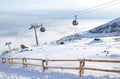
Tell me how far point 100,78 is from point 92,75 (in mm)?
1243

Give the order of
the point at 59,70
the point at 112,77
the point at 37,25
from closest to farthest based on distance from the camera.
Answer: the point at 112,77 → the point at 59,70 → the point at 37,25

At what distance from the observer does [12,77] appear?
74.3ft

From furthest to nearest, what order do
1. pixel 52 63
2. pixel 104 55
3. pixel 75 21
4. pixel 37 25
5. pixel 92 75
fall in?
1. pixel 37 25
2. pixel 75 21
3. pixel 104 55
4. pixel 52 63
5. pixel 92 75

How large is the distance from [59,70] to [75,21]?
Result: 1192 inches

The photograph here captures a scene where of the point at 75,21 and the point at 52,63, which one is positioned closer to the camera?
the point at 52,63

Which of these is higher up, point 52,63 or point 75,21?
point 75,21

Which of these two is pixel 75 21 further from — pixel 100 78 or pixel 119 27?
pixel 119 27

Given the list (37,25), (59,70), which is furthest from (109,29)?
(59,70)

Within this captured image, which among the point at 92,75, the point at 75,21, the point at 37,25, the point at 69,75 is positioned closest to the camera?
the point at 92,75

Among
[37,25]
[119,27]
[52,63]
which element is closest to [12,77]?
[52,63]

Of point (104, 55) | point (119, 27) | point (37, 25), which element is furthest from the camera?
point (119, 27)

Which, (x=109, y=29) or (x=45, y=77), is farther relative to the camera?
(x=109, y=29)

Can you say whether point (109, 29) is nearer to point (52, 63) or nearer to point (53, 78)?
point (52, 63)

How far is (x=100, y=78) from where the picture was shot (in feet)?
62.6
